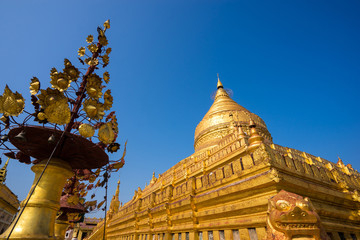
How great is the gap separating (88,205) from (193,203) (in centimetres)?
692

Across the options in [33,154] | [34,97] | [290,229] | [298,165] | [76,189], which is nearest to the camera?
[290,229]

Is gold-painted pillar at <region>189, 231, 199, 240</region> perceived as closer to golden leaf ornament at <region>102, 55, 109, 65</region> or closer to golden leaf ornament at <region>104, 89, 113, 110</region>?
golden leaf ornament at <region>104, 89, 113, 110</region>

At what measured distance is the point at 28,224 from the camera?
3.15 m

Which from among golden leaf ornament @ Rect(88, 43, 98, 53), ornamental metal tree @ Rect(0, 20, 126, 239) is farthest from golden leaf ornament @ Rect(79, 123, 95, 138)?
golden leaf ornament @ Rect(88, 43, 98, 53)

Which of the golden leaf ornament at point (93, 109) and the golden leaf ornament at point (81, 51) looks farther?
the golden leaf ornament at point (81, 51)

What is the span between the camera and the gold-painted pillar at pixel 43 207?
10.1 feet

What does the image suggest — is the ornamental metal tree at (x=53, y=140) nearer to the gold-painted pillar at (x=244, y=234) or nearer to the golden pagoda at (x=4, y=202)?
the gold-painted pillar at (x=244, y=234)

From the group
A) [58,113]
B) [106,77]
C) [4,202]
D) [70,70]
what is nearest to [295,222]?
[58,113]

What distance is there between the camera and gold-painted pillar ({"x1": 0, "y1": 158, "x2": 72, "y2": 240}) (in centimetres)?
307

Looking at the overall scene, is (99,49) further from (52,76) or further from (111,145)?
(111,145)

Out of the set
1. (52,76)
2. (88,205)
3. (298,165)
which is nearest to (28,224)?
(52,76)

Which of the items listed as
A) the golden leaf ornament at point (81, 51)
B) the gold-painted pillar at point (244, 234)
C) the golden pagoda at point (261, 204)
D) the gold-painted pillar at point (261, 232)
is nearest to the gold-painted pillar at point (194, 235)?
the golden pagoda at point (261, 204)

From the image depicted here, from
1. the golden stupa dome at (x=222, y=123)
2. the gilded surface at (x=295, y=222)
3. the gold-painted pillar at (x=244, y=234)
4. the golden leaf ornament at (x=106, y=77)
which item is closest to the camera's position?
the gilded surface at (x=295, y=222)

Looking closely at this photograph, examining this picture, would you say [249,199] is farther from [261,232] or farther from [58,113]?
[58,113]
